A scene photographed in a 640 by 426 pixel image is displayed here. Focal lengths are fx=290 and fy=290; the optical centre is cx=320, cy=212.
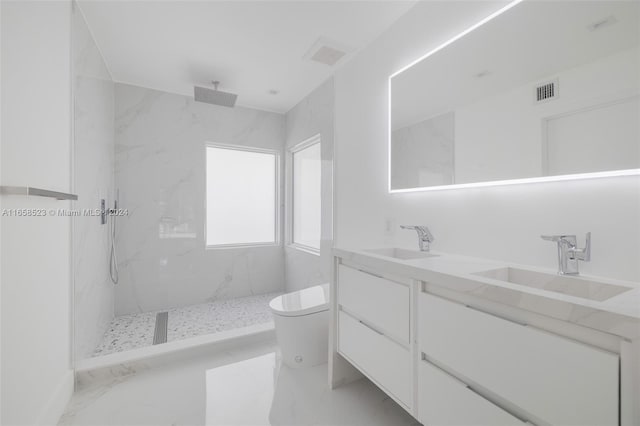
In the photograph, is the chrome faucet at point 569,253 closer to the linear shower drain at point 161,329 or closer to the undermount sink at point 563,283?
the undermount sink at point 563,283

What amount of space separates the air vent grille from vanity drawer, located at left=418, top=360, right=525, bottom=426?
118 cm

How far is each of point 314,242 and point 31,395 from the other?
2.40 m

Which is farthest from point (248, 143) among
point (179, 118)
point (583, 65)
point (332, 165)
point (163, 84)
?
point (583, 65)

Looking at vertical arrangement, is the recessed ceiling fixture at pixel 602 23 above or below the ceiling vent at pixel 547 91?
above

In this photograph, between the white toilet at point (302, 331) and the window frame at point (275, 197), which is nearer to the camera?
the white toilet at point (302, 331)

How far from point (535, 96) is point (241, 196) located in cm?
314

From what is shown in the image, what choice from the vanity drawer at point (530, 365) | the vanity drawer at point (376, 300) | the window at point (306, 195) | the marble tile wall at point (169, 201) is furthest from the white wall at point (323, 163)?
the vanity drawer at point (530, 365)

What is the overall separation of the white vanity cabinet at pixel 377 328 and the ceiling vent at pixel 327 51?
5.38 ft

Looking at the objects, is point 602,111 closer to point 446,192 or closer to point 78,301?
point 446,192

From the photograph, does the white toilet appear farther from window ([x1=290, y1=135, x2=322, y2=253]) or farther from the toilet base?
window ([x1=290, y1=135, x2=322, y2=253])

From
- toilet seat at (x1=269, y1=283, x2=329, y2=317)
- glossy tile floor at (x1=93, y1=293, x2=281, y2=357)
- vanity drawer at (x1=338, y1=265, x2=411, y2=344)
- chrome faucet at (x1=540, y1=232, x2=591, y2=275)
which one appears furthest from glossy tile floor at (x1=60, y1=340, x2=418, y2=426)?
chrome faucet at (x1=540, y1=232, x2=591, y2=275)

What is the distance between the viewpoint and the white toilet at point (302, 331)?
1.90m

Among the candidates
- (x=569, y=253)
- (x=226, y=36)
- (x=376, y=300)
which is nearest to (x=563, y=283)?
(x=569, y=253)

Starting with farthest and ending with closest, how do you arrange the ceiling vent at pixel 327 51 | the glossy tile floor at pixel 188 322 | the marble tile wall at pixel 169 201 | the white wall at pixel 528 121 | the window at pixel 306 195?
the window at pixel 306 195 < the marble tile wall at pixel 169 201 < the glossy tile floor at pixel 188 322 < the ceiling vent at pixel 327 51 < the white wall at pixel 528 121
